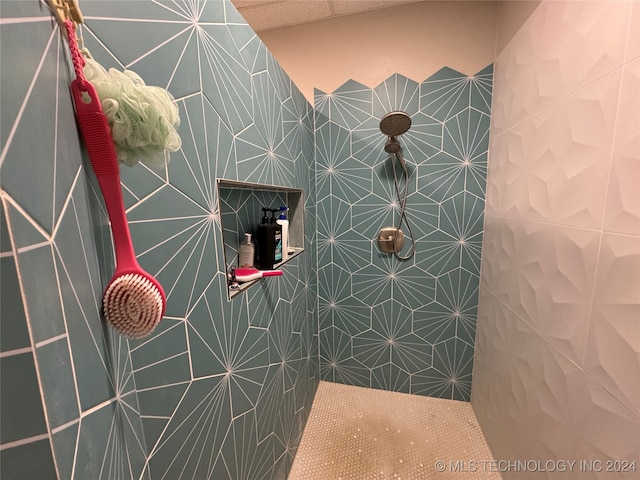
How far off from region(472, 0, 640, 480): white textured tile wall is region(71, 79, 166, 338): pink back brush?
3.13 ft

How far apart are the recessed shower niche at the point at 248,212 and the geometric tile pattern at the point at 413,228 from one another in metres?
0.26

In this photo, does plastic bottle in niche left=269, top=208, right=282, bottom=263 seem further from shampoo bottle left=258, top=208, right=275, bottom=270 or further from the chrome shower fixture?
the chrome shower fixture

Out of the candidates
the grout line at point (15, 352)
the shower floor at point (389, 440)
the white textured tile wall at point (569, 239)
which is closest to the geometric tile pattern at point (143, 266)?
the grout line at point (15, 352)

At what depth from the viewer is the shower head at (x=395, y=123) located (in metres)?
1.27

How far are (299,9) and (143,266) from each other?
5.02ft

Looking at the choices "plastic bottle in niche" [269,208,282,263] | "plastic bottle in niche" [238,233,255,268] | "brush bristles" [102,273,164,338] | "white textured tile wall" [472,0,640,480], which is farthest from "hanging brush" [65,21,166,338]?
"white textured tile wall" [472,0,640,480]

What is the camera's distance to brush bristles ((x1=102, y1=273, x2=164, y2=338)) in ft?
1.12

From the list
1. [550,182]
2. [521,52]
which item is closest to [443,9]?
[521,52]

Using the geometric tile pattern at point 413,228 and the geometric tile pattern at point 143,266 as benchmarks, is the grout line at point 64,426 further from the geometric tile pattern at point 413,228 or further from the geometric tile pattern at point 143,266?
the geometric tile pattern at point 413,228

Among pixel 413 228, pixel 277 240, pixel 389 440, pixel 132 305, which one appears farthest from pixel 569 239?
pixel 389 440

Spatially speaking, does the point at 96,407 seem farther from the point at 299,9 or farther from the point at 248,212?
the point at 299,9

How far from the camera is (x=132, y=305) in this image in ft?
1.13

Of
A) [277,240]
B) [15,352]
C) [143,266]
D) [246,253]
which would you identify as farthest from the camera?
[277,240]

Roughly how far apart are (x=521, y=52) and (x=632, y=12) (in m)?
0.55
